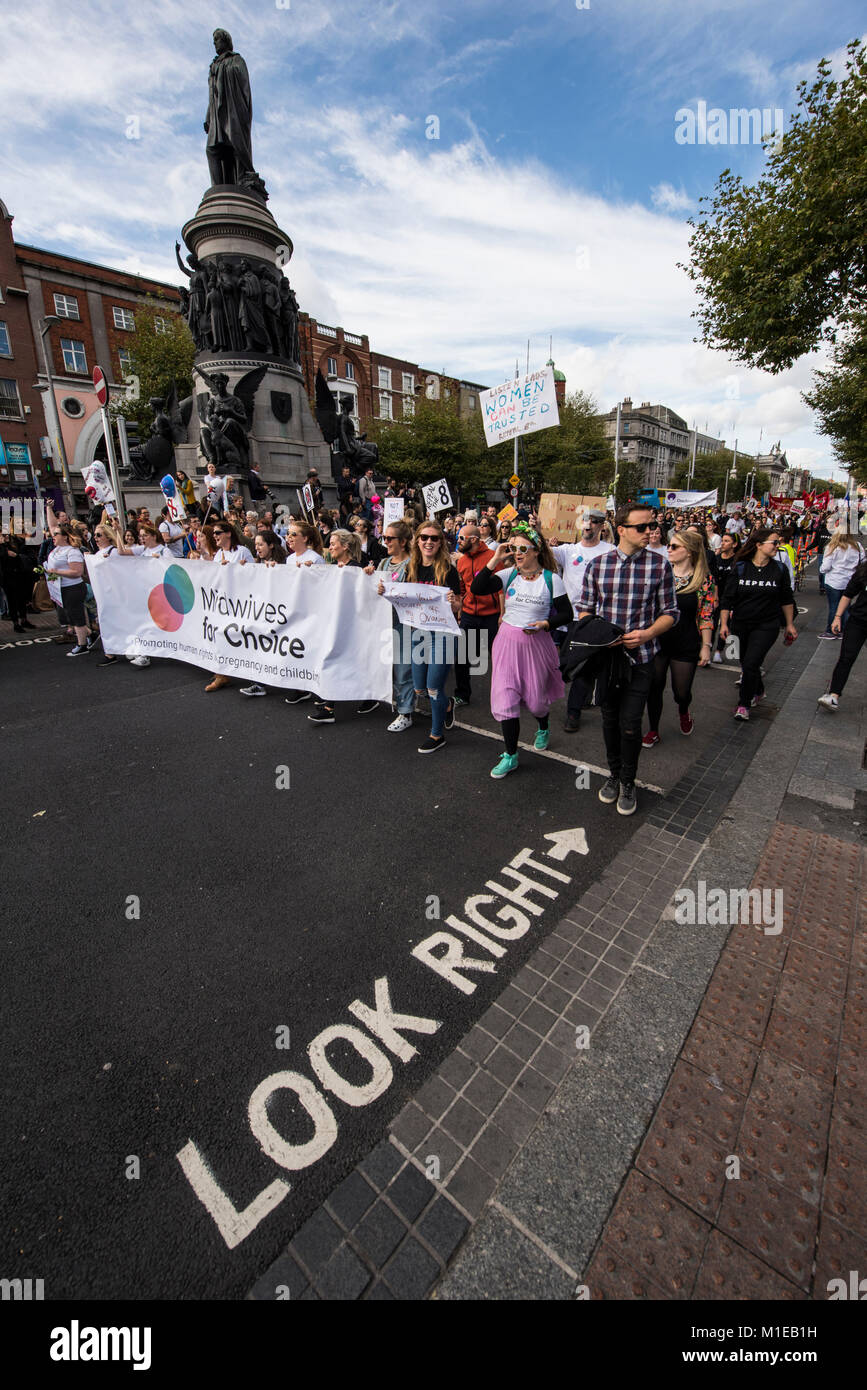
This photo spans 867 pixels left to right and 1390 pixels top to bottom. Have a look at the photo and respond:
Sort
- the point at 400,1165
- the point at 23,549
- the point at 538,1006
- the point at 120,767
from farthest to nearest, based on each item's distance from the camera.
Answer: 1. the point at 23,549
2. the point at 120,767
3. the point at 538,1006
4. the point at 400,1165

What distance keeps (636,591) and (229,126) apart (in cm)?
2607

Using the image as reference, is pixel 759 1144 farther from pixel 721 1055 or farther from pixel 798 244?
pixel 798 244

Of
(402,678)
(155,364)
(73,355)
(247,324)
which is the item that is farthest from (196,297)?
(73,355)

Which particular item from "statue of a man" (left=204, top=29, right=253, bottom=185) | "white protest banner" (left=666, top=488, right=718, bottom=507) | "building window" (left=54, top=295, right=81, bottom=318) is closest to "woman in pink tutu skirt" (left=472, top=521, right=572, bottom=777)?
"statue of a man" (left=204, top=29, right=253, bottom=185)

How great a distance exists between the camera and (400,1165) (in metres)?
2.09

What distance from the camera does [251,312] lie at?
18.9m

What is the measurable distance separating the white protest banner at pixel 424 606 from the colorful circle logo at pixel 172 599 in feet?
11.7

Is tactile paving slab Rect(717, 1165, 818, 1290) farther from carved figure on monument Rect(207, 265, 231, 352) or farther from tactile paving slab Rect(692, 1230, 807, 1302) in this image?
carved figure on monument Rect(207, 265, 231, 352)

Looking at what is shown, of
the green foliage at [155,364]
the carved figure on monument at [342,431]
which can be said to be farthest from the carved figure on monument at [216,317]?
the green foliage at [155,364]

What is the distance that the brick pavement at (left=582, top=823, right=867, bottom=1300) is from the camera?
1.76 m

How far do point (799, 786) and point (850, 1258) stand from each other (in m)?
3.51
